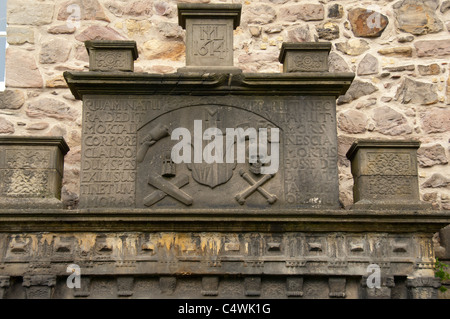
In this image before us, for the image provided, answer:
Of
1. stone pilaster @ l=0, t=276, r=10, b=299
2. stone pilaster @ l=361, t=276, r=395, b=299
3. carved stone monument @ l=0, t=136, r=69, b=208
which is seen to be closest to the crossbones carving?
carved stone monument @ l=0, t=136, r=69, b=208

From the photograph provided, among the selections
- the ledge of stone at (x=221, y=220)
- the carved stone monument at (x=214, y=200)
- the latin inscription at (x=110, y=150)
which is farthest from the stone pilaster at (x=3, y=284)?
the latin inscription at (x=110, y=150)

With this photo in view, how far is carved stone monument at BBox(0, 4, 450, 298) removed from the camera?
4.79 meters

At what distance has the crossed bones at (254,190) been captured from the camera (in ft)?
16.3

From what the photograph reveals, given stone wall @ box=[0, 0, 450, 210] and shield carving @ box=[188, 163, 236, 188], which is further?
stone wall @ box=[0, 0, 450, 210]

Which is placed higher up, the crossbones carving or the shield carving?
the shield carving

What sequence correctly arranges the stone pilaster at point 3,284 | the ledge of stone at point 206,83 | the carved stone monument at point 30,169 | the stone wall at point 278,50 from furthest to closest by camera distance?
the stone wall at point 278,50 < the ledge of stone at point 206,83 < the carved stone monument at point 30,169 < the stone pilaster at point 3,284

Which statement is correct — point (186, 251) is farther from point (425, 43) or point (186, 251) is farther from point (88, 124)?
point (425, 43)

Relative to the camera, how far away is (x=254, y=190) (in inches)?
197

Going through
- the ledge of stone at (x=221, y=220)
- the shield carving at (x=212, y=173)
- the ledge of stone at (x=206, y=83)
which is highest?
the ledge of stone at (x=206, y=83)

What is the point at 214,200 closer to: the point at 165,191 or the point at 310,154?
the point at 165,191

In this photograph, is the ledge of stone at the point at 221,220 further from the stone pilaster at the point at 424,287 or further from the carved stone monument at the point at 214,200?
the stone pilaster at the point at 424,287

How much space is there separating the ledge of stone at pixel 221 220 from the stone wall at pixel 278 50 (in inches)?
57.5

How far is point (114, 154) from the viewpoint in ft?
16.6

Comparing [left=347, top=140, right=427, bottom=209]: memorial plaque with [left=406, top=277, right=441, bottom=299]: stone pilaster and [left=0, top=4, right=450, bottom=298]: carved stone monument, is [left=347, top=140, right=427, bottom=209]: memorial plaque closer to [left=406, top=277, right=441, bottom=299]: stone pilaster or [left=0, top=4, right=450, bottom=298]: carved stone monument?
[left=0, top=4, right=450, bottom=298]: carved stone monument
